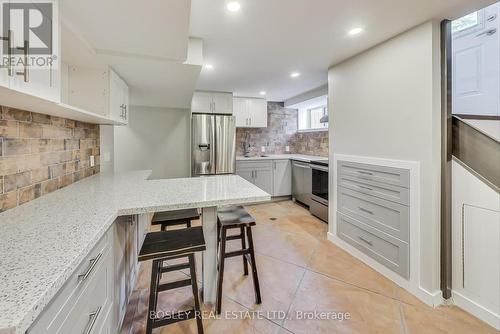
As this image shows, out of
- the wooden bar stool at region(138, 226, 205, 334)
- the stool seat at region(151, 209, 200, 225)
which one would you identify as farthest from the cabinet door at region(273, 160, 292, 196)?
the wooden bar stool at region(138, 226, 205, 334)

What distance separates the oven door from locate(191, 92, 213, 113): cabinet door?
7.21 ft

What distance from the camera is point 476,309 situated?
1643 mm

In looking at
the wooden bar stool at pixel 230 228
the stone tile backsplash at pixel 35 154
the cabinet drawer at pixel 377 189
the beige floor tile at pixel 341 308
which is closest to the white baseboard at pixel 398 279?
the beige floor tile at pixel 341 308

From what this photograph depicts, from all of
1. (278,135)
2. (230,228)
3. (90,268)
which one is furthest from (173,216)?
(278,135)

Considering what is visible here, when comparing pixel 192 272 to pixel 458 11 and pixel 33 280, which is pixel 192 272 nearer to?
pixel 33 280

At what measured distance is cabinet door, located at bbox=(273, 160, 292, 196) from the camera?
4.76 metres

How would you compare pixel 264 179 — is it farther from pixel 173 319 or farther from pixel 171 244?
pixel 173 319

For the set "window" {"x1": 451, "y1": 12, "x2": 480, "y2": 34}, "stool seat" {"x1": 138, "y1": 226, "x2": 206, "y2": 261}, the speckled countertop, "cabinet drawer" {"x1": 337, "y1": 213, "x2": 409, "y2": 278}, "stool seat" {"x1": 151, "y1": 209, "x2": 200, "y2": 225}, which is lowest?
"cabinet drawer" {"x1": 337, "y1": 213, "x2": 409, "y2": 278}

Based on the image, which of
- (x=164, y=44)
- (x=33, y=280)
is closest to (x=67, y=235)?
(x=33, y=280)

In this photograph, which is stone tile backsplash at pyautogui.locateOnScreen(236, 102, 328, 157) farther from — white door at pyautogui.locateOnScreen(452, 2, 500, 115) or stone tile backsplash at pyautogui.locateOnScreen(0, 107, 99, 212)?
stone tile backsplash at pyautogui.locateOnScreen(0, 107, 99, 212)

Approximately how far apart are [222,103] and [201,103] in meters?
0.40

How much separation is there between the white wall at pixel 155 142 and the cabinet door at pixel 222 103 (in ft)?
1.87

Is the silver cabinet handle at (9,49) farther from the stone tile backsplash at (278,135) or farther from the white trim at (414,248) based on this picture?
the stone tile backsplash at (278,135)

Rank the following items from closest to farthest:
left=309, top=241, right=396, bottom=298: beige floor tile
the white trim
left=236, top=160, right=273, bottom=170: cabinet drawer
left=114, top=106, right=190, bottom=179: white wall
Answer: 1. the white trim
2. left=309, top=241, right=396, bottom=298: beige floor tile
3. left=114, top=106, right=190, bottom=179: white wall
4. left=236, top=160, right=273, bottom=170: cabinet drawer
